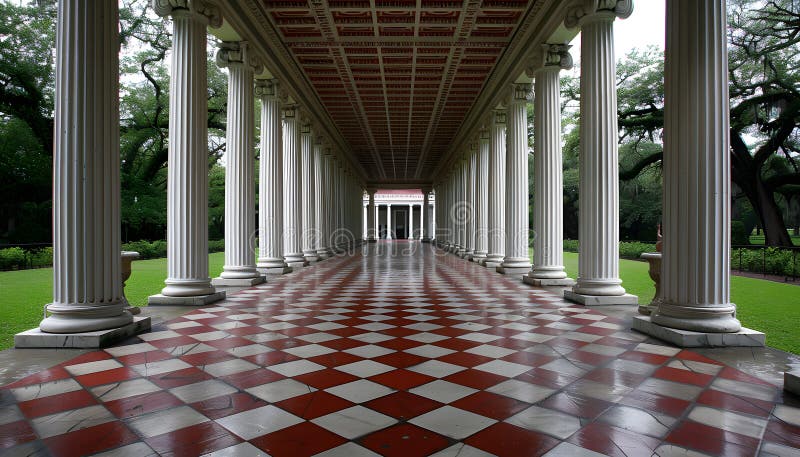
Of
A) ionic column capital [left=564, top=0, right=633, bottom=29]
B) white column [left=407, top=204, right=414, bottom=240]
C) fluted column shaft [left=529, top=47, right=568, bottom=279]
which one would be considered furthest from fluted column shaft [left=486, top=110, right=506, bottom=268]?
white column [left=407, top=204, right=414, bottom=240]

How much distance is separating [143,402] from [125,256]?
4693 mm

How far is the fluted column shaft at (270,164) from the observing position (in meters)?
15.9

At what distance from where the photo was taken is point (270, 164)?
16094mm

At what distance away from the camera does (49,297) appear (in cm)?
1103

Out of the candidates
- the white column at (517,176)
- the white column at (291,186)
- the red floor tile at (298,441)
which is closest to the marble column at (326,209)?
the white column at (291,186)

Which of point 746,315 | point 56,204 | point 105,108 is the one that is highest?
point 105,108

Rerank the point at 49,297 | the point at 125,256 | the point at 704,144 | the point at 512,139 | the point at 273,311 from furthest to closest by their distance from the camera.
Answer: the point at 512,139 < the point at 49,297 < the point at 273,311 < the point at 125,256 < the point at 704,144

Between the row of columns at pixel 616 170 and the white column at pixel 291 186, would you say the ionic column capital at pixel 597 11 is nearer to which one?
the row of columns at pixel 616 170

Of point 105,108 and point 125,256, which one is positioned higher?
point 105,108

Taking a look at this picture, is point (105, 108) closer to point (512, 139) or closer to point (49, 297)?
point (49, 297)

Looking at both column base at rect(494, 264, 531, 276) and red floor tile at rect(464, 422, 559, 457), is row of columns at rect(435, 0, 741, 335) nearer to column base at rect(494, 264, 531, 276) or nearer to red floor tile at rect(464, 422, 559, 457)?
column base at rect(494, 264, 531, 276)

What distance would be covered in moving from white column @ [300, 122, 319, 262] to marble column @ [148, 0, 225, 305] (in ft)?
42.2

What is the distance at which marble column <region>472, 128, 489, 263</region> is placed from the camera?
23156mm

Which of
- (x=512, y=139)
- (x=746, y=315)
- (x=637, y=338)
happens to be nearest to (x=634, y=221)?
(x=512, y=139)
